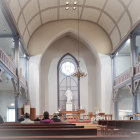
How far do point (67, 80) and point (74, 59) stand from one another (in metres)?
2.13

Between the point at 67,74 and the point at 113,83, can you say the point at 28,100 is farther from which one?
the point at 113,83

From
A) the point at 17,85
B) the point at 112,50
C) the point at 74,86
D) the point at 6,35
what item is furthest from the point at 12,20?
the point at 74,86

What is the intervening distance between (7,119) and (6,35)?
29.2 ft

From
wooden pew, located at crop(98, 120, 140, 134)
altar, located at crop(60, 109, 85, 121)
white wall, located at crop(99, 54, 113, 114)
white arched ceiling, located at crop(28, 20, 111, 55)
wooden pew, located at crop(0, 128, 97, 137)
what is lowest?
altar, located at crop(60, 109, 85, 121)

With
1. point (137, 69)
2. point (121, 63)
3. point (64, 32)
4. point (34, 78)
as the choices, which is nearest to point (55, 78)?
point (34, 78)

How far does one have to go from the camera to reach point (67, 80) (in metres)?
25.6

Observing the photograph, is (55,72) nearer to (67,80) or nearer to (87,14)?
(67,80)

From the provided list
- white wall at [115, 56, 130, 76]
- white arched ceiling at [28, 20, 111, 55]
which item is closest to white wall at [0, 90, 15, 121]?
white arched ceiling at [28, 20, 111, 55]

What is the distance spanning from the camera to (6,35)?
1786cm

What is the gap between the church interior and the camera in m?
18.3

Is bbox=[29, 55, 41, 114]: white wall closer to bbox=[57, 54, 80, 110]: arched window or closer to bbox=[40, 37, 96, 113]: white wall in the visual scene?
bbox=[40, 37, 96, 113]: white wall

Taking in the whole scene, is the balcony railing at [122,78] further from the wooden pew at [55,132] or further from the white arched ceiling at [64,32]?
the wooden pew at [55,132]

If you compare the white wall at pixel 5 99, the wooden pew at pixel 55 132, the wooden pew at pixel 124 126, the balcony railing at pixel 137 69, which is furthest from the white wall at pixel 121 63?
the wooden pew at pixel 55 132

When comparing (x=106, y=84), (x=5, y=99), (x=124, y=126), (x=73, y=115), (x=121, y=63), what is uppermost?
(x=121, y=63)
